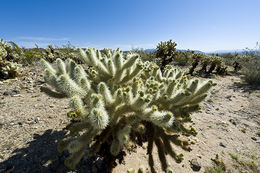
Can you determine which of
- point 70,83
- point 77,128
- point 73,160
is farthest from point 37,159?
point 70,83

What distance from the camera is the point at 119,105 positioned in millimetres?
1934

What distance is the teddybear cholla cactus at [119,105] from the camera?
168 centimetres

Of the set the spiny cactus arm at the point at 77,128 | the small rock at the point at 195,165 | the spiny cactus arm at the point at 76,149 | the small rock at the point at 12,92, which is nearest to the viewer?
the spiny cactus arm at the point at 76,149

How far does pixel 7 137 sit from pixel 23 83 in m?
3.66

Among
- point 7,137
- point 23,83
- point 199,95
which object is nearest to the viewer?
point 199,95

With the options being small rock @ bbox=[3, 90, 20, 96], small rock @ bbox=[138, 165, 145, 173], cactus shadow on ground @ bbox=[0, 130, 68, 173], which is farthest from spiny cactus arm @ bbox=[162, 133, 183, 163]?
small rock @ bbox=[3, 90, 20, 96]

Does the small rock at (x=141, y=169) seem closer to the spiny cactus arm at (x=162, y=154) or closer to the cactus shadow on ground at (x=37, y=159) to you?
the spiny cactus arm at (x=162, y=154)

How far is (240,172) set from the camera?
112 inches

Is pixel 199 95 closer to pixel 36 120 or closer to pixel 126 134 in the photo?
pixel 126 134

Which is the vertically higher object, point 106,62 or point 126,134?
point 106,62

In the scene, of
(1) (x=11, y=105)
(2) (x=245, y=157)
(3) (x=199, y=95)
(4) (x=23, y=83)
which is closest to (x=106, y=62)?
(3) (x=199, y=95)

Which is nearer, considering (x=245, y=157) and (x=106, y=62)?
(x=106, y=62)

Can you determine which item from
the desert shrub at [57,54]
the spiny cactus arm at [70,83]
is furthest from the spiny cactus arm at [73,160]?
the desert shrub at [57,54]

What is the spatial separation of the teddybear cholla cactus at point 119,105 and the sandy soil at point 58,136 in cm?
90
